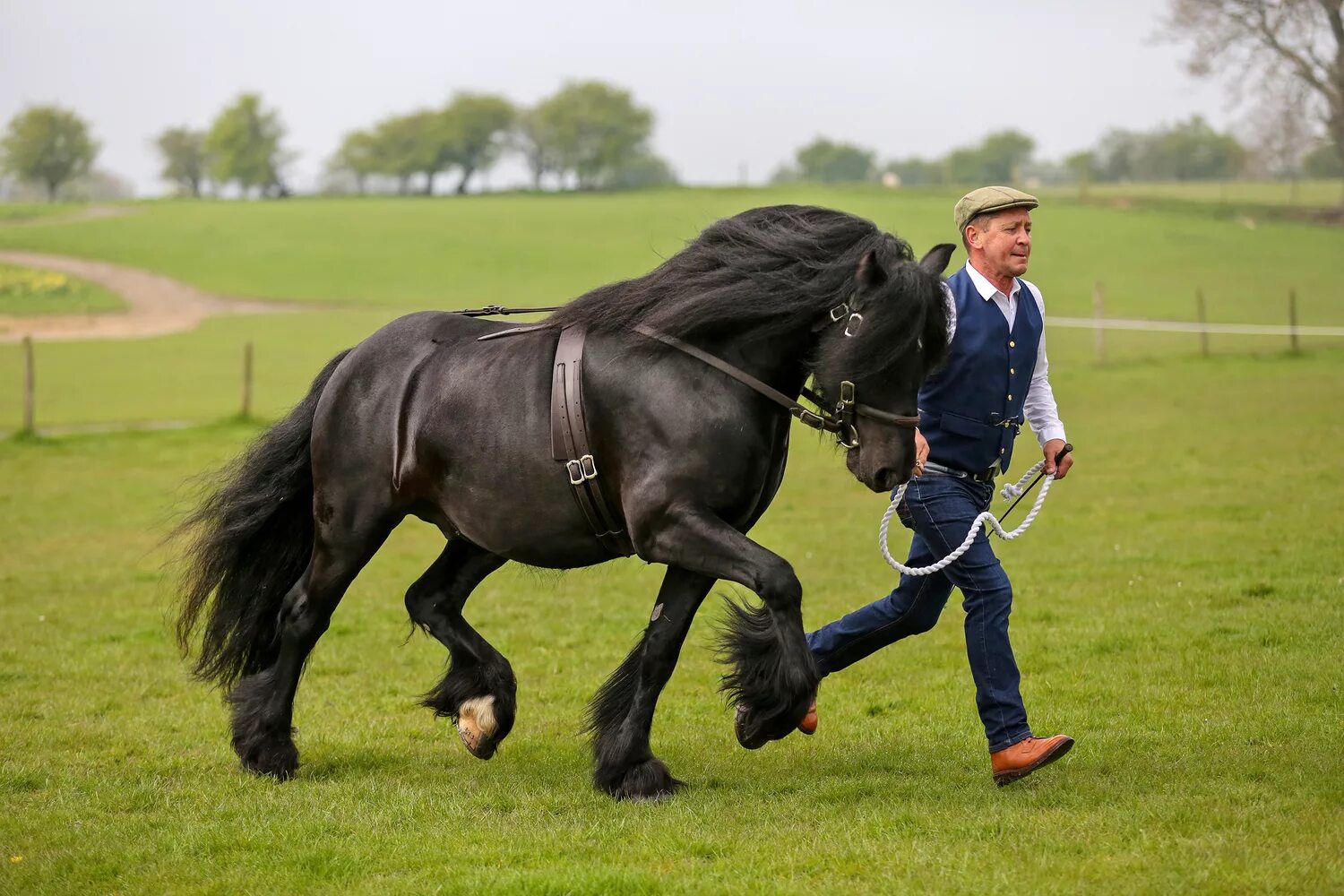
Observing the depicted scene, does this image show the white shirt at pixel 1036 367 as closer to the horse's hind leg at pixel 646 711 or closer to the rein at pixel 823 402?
the rein at pixel 823 402

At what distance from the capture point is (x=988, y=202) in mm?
5320

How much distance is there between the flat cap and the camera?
5289mm

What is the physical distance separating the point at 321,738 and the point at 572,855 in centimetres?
235

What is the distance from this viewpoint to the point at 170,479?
18.1m

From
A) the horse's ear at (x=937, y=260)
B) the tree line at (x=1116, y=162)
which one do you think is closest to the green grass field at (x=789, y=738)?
the horse's ear at (x=937, y=260)

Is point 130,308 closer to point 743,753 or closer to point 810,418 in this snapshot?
point 743,753

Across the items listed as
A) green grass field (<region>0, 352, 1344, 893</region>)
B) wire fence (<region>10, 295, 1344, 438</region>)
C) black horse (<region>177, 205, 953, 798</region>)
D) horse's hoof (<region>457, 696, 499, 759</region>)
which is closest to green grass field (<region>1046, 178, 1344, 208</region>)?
wire fence (<region>10, 295, 1344, 438</region>)

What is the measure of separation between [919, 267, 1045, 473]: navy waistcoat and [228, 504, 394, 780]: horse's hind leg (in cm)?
248

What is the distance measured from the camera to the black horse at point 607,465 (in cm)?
503

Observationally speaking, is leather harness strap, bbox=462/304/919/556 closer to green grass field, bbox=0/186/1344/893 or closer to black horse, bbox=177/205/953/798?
black horse, bbox=177/205/953/798

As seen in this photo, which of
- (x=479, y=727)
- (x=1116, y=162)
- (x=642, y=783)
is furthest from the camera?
(x=1116, y=162)

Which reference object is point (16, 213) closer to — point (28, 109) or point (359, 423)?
point (28, 109)

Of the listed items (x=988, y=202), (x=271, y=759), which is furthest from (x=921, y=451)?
(x=271, y=759)

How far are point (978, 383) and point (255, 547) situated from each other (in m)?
3.39
